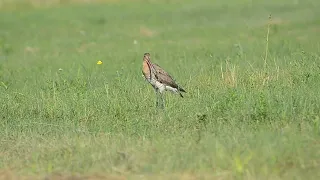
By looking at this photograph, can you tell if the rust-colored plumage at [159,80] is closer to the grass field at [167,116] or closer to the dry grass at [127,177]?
the grass field at [167,116]

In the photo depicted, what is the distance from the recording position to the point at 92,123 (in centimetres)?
939

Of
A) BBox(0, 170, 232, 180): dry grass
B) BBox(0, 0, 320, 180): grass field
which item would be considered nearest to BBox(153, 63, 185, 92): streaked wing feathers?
BBox(0, 0, 320, 180): grass field

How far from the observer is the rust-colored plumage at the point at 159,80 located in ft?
34.8

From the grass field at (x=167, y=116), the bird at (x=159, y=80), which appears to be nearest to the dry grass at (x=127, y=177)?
the grass field at (x=167, y=116)

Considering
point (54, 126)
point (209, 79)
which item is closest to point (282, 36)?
point (209, 79)

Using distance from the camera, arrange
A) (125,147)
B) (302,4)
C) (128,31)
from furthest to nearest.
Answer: (302,4), (128,31), (125,147)

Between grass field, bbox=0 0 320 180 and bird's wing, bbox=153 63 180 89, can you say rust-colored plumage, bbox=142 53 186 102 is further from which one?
grass field, bbox=0 0 320 180

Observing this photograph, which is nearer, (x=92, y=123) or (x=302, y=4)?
(x=92, y=123)

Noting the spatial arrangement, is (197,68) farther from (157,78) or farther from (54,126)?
(54,126)

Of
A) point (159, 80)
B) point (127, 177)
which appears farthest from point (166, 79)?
point (127, 177)

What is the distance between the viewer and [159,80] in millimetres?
10680

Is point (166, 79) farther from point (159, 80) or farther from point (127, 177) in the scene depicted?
point (127, 177)

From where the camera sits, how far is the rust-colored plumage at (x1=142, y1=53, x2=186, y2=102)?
34.8ft

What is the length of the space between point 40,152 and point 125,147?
3.07 ft
